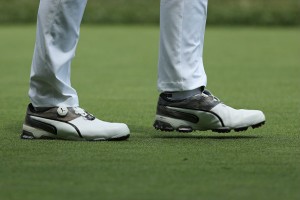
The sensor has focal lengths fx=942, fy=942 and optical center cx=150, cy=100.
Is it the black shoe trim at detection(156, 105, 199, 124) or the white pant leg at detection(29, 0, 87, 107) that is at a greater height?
the white pant leg at detection(29, 0, 87, 107)

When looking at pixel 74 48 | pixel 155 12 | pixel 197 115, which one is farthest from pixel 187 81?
pixel 155 12

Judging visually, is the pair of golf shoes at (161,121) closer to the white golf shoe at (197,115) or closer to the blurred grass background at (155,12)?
the white golf shoe at (197,115)

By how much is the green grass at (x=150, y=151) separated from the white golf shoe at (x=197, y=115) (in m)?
0.03

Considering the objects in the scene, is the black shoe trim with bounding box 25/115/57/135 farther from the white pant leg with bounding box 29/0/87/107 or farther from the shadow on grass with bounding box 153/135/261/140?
the shadow on grass with bounding box 153/135/261/140

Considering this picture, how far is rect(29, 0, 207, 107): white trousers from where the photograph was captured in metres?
2.52

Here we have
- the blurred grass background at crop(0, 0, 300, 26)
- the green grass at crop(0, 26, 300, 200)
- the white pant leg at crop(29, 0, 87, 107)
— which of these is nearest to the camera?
the green grass at crop(0, 26, 300, 200)

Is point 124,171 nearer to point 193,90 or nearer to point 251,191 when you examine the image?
point 251,191

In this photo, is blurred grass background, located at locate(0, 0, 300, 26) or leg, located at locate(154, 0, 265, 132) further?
blurred grass background, located at locate(0, 0, 300, 26)

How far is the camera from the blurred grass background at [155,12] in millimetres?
10188

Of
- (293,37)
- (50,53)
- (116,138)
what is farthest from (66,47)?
(293,37)

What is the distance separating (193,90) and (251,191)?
0.93 meters

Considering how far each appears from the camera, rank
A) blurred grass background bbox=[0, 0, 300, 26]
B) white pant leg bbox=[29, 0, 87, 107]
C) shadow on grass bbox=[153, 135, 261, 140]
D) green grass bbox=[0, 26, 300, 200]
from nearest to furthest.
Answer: green grass bbox=[0, 26, 300, 200], white pant leg bbox=[29, 0, 87, 107], shadow on grass bbox=[153, 135, 261, 140], blurred grass background bbox=[0, 0, 300, 26]

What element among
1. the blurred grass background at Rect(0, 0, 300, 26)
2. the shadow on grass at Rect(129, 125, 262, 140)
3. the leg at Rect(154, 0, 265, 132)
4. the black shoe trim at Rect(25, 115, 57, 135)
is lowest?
the blurred grass background at Rect(0, 0, 300, 26)

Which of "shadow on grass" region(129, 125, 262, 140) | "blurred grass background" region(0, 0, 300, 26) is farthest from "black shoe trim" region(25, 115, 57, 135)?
"blurred grass background" region(0, 0, 300, 26)
